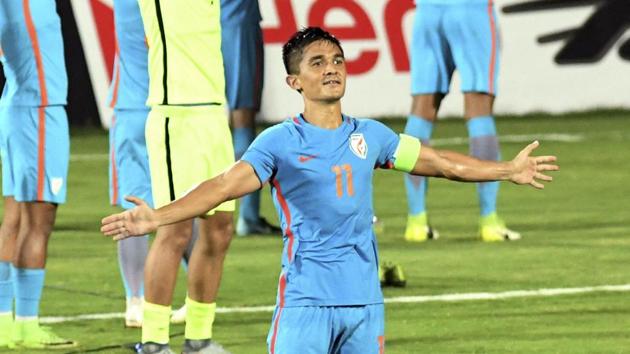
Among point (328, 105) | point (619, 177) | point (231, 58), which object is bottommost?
point (619, 177)

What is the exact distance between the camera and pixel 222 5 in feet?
42.1

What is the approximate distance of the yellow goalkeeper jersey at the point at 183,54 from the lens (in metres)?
8.46

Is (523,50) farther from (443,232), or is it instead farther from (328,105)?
(328,105)

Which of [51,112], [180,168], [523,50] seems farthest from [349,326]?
Result: [523,50]

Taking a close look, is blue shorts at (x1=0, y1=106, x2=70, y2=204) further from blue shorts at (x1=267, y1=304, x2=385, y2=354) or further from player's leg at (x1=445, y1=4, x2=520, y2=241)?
player's leg at (x1=445, y1=4, x2=520, y2=241)

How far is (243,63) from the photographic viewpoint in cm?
1301

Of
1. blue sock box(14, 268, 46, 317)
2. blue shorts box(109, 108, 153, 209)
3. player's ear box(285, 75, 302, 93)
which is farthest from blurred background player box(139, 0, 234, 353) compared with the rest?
player's ear box(285, 75, 302, 93)

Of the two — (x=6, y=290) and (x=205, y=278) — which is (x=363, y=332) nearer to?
(x=205, y=278)

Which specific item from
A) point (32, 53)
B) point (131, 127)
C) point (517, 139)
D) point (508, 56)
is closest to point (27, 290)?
point (32, 53)

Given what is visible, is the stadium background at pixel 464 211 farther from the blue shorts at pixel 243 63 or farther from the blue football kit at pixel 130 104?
the blue shorts at pixel 243 63

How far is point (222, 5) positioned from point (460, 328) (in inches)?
165

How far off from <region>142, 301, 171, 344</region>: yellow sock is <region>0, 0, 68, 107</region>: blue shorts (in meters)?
1.21

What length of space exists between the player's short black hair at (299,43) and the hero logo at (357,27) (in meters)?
13.4

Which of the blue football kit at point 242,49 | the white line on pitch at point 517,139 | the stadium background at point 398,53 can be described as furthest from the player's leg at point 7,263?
the stadium background at point 398,53
